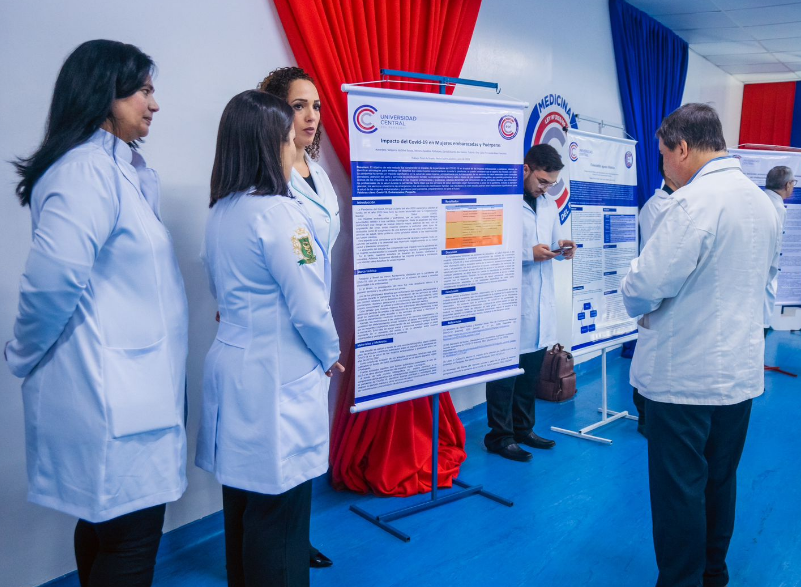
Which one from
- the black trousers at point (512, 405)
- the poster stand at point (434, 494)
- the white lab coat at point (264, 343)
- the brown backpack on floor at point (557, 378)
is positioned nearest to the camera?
the white lab coat at point (264, 343)

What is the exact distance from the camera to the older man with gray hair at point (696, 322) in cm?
172

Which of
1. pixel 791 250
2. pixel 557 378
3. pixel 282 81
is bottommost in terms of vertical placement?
pixel 557 378

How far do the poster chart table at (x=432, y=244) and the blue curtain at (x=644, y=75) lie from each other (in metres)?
3.08

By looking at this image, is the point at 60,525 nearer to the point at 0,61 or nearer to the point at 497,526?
the point at 0,61

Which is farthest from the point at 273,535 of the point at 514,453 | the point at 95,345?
the point at 514,453

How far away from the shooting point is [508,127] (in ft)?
8.57

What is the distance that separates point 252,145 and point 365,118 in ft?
2.64

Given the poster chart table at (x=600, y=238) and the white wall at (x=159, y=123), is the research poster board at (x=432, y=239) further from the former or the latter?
the poster chart table at (x=600, y=238)

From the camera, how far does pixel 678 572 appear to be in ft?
6.02

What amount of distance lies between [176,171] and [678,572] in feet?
6.79

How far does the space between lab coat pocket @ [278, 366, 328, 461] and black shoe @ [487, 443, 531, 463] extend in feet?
5.74

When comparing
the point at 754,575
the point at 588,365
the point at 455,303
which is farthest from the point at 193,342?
the point at 588,365

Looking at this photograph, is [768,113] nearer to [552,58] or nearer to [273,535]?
[552,58]

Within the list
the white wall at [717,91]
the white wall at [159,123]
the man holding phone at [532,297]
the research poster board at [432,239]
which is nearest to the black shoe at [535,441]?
the man holding phone at [532,297]
